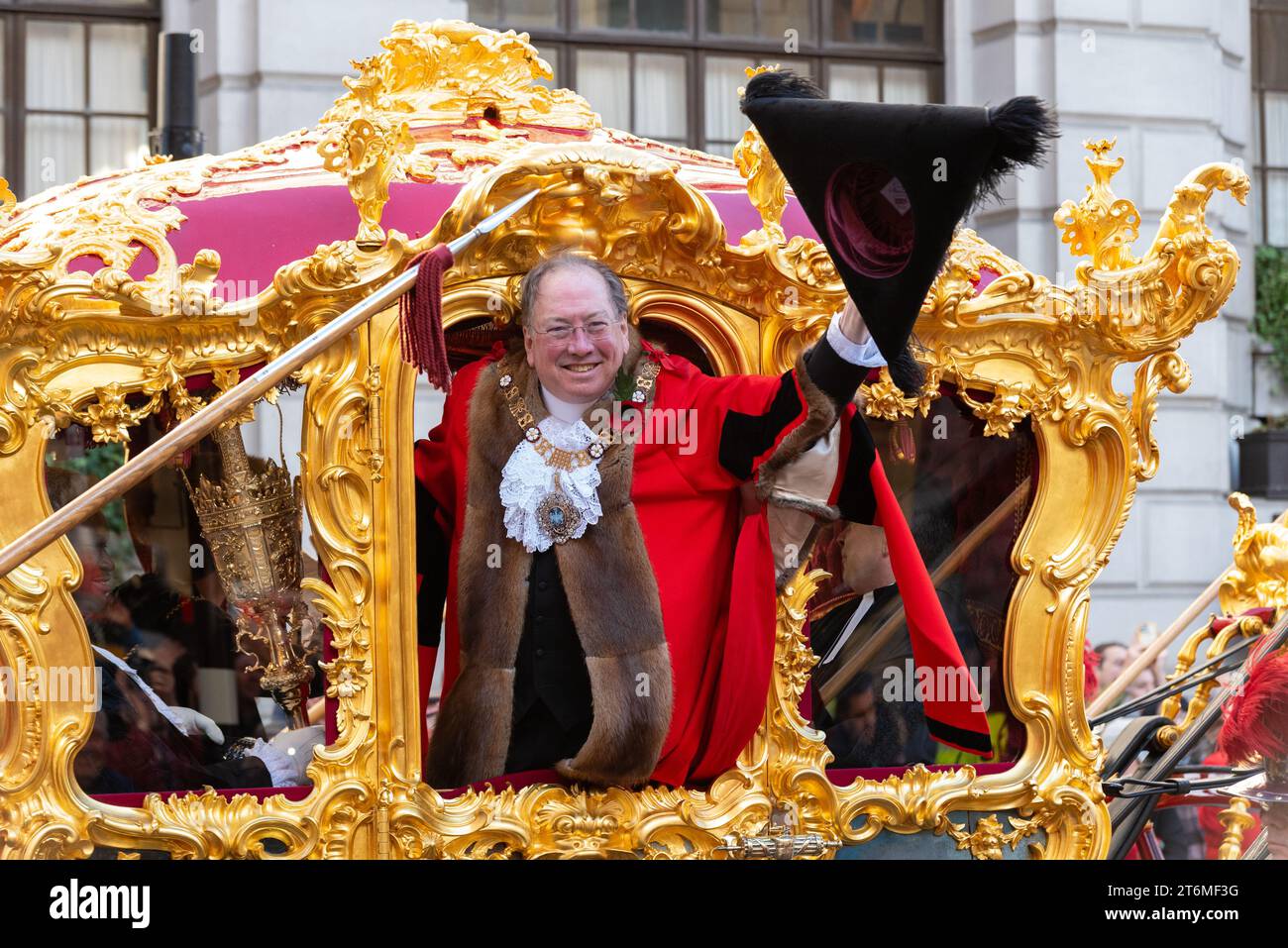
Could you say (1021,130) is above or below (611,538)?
→ above

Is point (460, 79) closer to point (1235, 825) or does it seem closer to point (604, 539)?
point (604, 539)

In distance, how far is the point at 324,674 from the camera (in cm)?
471

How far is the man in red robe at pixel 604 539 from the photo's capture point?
4664mm

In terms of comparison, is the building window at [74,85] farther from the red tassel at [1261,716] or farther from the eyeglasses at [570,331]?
the red tassel at [1261,716]

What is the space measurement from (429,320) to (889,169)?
108 centimetres

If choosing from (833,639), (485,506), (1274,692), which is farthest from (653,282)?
(1274,692)

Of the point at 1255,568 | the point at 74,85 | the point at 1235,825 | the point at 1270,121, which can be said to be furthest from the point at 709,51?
the point at 1235,825

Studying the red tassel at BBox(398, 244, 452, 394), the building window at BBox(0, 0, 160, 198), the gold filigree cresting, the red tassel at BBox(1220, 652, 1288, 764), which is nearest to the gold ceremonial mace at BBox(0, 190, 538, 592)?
the red tassel at BBox(398, 244, 452, 394)

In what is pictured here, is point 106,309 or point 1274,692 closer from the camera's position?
point 106,309

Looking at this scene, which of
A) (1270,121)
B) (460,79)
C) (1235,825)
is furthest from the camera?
(1270,121)

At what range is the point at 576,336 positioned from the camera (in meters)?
4.61

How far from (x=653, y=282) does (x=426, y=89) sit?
1.07 meters

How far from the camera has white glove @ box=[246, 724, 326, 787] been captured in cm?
474
